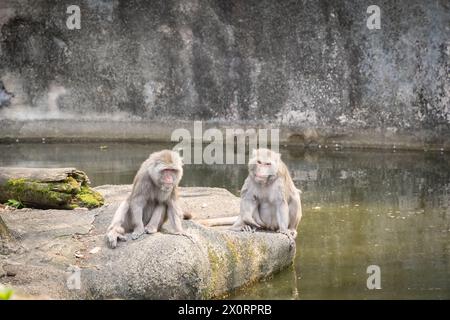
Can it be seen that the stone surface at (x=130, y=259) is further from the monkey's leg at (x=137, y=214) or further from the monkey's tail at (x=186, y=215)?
the monkey's tail at (x=186, y=215)

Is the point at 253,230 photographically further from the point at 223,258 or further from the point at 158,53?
the point at 158,53

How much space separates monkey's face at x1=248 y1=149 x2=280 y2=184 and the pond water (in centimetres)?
115

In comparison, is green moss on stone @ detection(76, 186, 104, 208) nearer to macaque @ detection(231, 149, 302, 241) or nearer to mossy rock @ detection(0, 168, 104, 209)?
mossy rock @ detection(0, 168, 104, 209)

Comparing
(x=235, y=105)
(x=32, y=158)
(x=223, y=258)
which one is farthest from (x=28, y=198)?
(x=235, y=105)

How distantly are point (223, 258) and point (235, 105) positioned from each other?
1332cm

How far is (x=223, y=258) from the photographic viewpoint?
25.0ft

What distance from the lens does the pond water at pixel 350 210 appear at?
805cm

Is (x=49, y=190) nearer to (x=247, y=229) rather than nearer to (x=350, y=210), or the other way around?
(x=247, y=229)

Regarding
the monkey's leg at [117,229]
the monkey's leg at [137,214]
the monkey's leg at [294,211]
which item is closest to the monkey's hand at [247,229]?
the monkey's leg at [294,211]

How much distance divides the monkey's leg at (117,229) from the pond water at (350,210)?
1.33 meters

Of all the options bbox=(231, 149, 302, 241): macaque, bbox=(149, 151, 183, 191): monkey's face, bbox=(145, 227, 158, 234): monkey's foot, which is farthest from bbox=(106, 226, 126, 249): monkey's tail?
bbox=(231, 149, 302, 241): macaque

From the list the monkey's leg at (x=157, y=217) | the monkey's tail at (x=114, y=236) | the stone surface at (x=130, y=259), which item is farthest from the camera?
the monkey's leg at (x=157, y=217)

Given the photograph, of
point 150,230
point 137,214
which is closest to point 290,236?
point 150,230

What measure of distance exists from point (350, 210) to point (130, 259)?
553 centimetres
